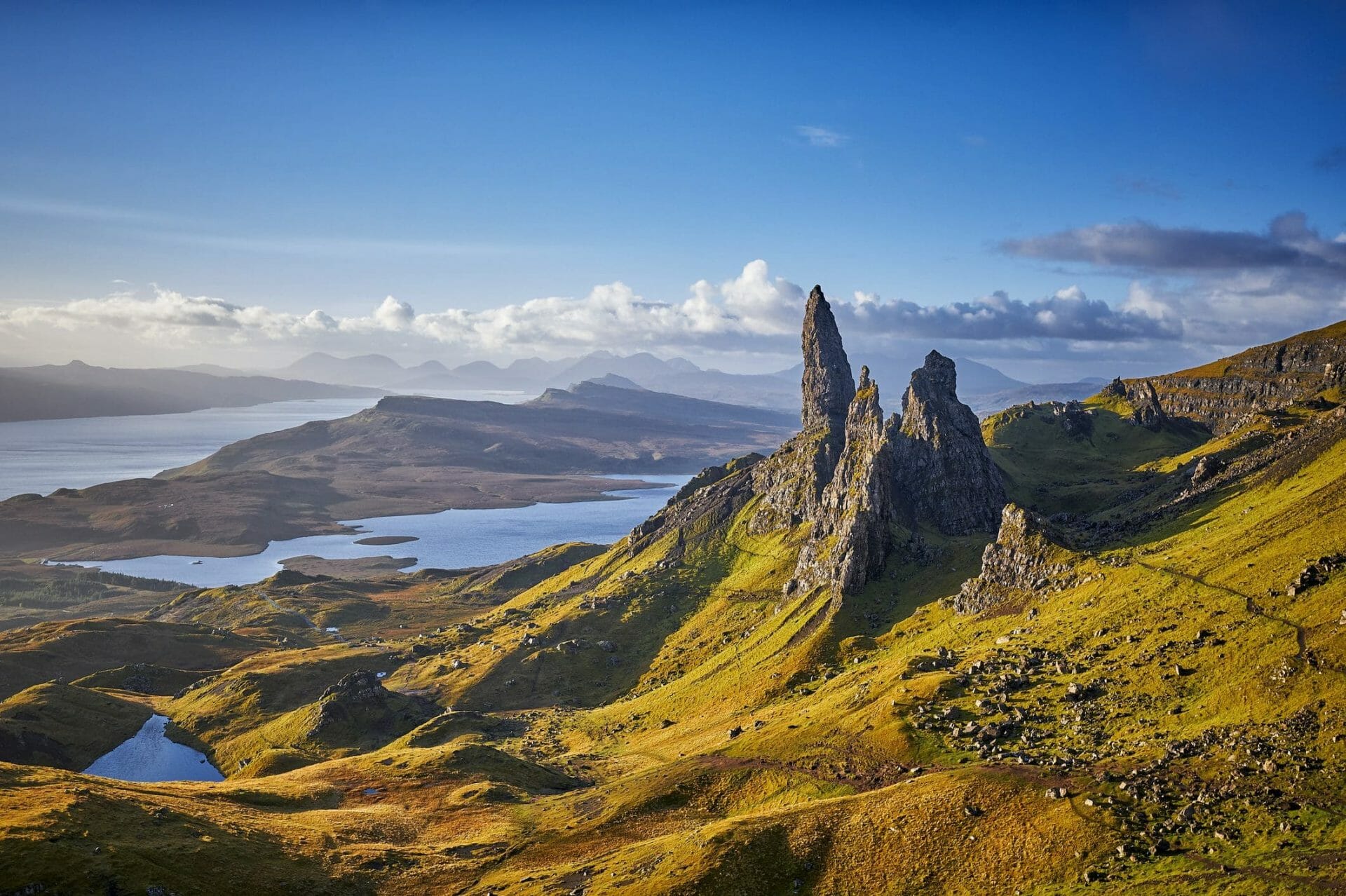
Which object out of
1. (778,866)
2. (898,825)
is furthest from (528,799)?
(898,825)

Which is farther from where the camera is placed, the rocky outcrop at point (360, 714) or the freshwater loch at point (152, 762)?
the rocky outcrop at point (360, 714)

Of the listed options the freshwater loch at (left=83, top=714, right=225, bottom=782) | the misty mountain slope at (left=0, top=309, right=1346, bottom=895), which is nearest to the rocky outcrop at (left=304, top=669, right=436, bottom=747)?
the misty mountain slope at (left=0, top=309, right=1346, bottom=895)

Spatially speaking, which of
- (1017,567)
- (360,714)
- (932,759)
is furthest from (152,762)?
(1017,567)

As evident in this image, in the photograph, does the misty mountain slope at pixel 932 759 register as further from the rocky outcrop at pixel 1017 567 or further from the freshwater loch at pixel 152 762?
the freshwater loch at pixel 152 762

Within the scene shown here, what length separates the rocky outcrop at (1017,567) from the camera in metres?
144

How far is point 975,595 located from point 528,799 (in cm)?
8628

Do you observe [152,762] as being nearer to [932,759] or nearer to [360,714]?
[360,714]

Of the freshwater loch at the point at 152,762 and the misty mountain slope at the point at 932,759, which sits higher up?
the misty mountain slope at the point at 932,759

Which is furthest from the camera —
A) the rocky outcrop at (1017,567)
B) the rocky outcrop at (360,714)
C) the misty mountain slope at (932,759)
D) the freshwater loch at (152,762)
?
the rocky outcrop at (360,714)

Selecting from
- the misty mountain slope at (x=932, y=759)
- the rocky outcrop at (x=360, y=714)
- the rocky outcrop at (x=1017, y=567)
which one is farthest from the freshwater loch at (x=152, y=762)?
the rocky outcrop at (x=1017, y=567)

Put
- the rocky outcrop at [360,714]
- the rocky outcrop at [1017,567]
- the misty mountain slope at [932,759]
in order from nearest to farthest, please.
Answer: the misty mountain slope at [932,759] < the rocky outcrop at [1017,567] < the rocky outcrop at [360,714]

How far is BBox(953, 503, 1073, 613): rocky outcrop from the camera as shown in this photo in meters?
144

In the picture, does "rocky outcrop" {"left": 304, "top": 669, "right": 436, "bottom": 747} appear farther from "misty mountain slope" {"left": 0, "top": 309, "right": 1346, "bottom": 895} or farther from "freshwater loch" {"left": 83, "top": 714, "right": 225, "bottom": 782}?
"freshwater loch" {"left": 83, "top": 714, "right": 225, "bottom": 782}

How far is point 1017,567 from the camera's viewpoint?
148875mm
